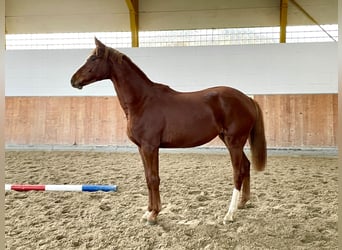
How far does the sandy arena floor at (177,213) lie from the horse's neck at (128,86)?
0.93 metres

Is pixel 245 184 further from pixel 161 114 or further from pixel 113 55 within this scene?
pixel 113 55

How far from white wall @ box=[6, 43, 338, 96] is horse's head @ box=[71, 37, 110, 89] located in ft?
15.8

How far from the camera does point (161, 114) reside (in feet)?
7.45

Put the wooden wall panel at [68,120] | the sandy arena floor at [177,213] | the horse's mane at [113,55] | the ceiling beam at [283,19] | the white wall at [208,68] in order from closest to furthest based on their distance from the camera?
the sandy arena floor at [177,213] → the horse's mane at [113,55] → the white wall at [208,68] → the ceiling beam at [283,19] → the wooden wall panel at [68,120]

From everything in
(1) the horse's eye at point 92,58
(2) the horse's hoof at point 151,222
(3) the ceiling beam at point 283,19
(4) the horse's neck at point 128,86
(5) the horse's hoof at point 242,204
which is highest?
(3) the ceiling beam at point 283,19

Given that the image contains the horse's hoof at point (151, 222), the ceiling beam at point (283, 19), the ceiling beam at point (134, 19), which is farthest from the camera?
the ceiling beam at point (134, 19)

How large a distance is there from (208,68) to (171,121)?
16.3 feet

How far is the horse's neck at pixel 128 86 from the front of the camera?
2.31 metres

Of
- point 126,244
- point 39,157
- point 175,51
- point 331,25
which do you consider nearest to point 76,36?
point 175,51

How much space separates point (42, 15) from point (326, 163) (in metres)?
7.57

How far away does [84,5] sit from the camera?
24.7 feet

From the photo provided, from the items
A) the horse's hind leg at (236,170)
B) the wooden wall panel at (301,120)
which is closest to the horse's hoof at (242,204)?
the horse's hind leg at (236,170)

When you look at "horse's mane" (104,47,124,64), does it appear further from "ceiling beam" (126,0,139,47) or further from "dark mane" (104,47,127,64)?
"ceiling beam" (126,0,139,47)

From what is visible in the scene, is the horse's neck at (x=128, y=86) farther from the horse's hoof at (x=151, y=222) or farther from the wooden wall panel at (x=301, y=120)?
the wooden wall panel at (x=301, y=120)
